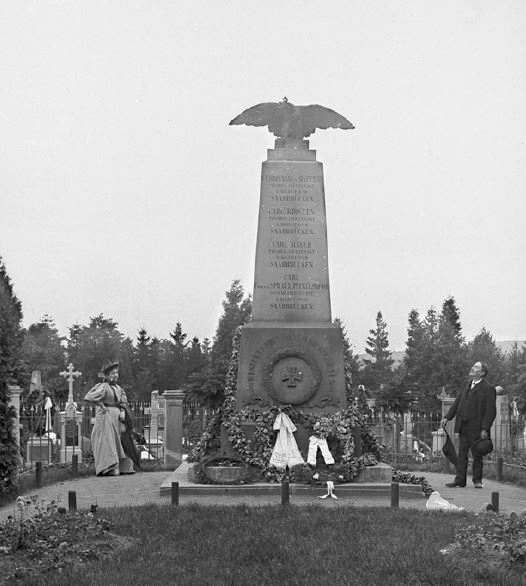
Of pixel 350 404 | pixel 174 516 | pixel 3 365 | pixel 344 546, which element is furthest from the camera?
pixel 350 404

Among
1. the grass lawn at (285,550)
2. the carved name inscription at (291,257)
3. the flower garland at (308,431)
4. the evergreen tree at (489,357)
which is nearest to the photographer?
the grass lawn at (285,550)

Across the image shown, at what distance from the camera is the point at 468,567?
695cm

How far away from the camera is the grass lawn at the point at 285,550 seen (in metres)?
6.75

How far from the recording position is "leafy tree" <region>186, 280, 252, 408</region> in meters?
18.8

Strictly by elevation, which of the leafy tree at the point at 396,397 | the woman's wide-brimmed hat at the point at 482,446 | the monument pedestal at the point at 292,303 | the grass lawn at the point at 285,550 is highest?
the monument pedestal at the point at 292,303

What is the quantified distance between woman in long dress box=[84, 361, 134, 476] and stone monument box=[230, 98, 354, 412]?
2802mm

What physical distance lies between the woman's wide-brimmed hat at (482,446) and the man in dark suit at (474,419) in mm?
59

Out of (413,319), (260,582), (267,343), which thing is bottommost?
(260,582)

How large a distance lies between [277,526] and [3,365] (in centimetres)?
458

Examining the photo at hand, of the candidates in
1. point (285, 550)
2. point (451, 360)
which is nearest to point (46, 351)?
point (451, 360)

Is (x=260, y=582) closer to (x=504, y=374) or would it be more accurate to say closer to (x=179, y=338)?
(x=504, y=374)

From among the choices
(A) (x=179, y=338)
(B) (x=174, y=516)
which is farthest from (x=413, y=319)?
(B) (x=174, y=516)

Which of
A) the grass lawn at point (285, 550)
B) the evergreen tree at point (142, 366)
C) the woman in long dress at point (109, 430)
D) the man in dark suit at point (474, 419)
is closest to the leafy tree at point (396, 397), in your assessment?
the man in dark suit at point (474, 419)

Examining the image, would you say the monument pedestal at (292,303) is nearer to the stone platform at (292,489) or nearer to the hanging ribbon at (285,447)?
the hanging ribbon at (285,447)
